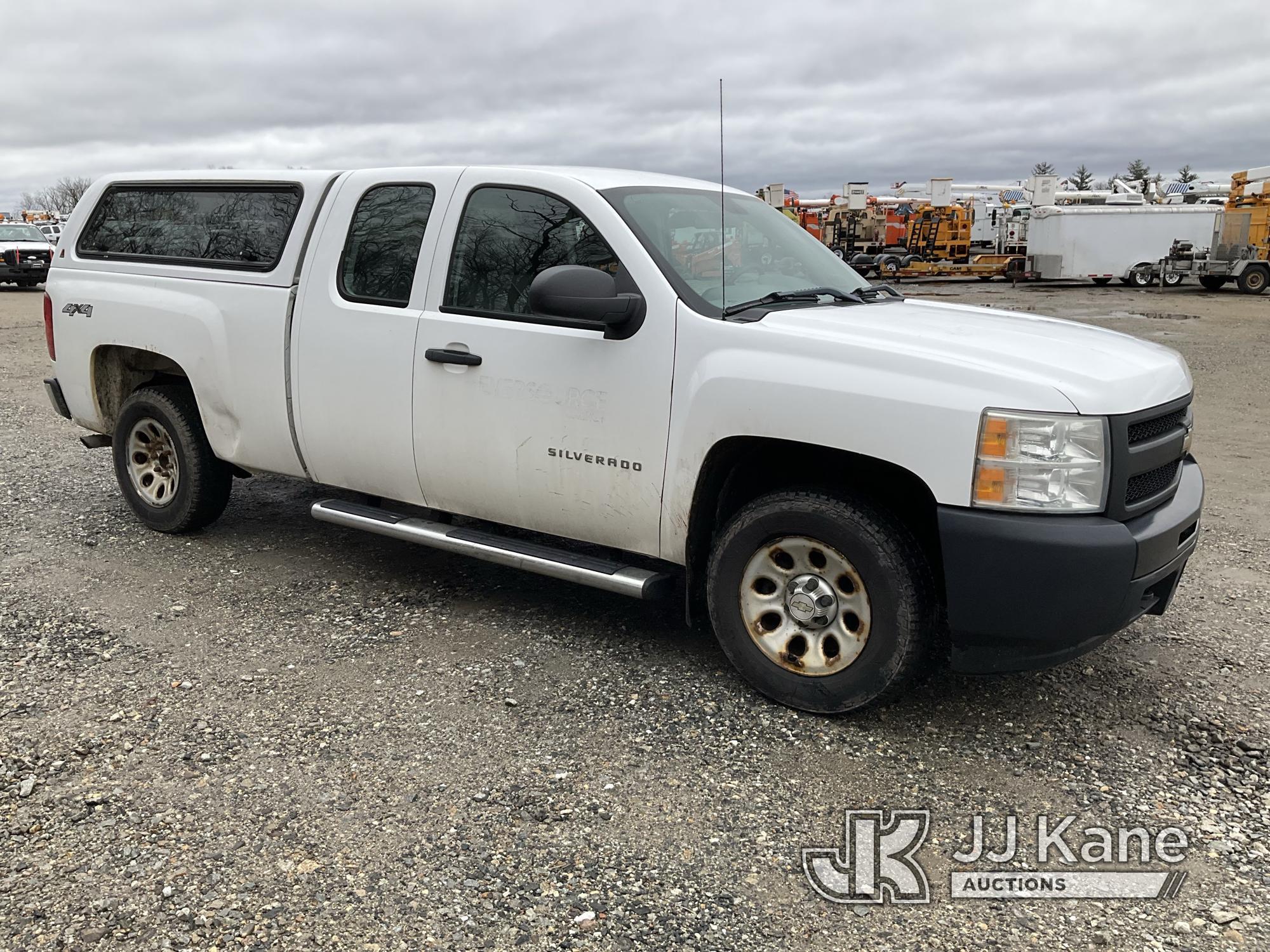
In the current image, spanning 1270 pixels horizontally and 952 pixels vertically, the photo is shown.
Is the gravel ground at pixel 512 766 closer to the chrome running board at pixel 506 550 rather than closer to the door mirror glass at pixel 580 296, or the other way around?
the chrome running board at pixel 506 550

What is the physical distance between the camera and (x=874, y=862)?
3014 mm

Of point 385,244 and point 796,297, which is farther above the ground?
point 385,244

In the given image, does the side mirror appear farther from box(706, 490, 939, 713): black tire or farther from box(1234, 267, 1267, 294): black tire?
box(1234, 267, 1267, 294): black tire

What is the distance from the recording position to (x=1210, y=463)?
7969mm

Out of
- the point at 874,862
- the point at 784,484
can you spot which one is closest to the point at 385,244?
the point at 784,484

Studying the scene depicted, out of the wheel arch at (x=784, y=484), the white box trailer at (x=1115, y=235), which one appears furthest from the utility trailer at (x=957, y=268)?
the wheel arch at (x=784, y=484)

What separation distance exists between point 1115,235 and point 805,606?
3155 centimetres

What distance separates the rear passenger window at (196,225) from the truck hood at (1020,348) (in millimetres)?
2671

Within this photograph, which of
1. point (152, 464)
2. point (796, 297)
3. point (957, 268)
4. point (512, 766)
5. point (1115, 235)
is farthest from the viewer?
point (957, 268)

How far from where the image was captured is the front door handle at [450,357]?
4324 mm

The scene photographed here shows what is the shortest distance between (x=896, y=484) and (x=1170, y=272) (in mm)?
31447

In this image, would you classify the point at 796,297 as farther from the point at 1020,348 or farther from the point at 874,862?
the point at 874,862

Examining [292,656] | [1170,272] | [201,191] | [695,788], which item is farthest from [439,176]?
[1170,272]

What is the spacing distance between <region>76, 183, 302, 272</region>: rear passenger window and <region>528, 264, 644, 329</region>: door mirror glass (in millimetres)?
1900
